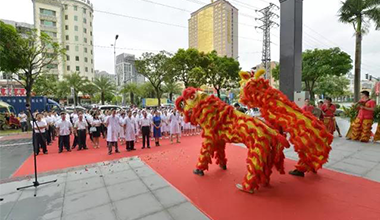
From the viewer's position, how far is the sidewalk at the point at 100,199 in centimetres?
293

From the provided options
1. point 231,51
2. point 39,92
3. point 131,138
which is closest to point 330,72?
point 131,138

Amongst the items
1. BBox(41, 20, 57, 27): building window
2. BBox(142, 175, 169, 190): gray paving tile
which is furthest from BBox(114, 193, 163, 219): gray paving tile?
BBox(41, 20, 57, 27): building window

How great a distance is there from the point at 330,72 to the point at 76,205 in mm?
21561

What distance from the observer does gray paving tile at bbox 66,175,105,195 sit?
3.78 m

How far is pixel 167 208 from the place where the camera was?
9.96 ft

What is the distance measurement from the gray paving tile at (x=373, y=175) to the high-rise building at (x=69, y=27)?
40.6 m

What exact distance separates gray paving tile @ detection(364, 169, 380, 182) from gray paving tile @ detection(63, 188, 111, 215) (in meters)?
5.14

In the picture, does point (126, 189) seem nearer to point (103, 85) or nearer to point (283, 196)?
point (283, 196)

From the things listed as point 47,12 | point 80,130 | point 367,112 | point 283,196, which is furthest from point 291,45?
point 47,12

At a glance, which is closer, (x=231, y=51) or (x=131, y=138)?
(x=131, y=138)

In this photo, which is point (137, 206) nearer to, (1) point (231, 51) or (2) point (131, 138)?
(2) point (131, 138)

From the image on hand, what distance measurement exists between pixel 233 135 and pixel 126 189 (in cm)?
234

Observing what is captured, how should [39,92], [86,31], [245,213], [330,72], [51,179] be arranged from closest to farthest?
[245,213] → [51,179] → [330,72] → [39,92] → [86,31]

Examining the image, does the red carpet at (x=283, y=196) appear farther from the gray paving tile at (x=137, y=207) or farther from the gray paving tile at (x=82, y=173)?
the gray paving tile at (x=82, y=173)
